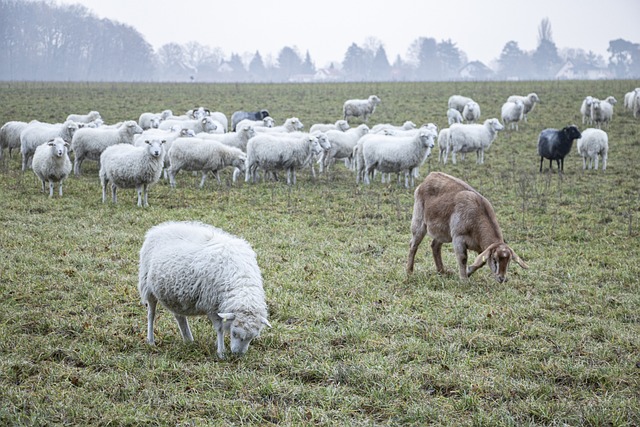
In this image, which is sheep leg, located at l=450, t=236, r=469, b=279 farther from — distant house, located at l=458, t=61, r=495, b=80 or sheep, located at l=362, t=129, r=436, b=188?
distant house, located at l=458, t=61, r=495, b=80

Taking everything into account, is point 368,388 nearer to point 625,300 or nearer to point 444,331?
point 444,331

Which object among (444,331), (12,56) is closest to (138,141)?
(444,331)

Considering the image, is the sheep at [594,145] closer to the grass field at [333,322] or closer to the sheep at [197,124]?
the grass field at [333,322]

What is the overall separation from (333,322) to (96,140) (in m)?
11.7

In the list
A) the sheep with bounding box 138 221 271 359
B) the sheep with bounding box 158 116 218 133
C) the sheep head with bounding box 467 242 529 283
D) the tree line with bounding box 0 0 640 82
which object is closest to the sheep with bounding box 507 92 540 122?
the sheep with bounding box 158 116 218 133

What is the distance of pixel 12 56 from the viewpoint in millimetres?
106562

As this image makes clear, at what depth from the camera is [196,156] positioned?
14.6 metres

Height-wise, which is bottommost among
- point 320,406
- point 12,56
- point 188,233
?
point 320,406

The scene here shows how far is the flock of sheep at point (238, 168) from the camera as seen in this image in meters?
5.35

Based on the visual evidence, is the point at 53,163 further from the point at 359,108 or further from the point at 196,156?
the point at 359,108

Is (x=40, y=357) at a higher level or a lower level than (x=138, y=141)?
lower

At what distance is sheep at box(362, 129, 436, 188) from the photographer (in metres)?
15.0

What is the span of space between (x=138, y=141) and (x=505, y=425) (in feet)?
43.4

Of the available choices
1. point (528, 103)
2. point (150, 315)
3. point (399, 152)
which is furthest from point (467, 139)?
point (150, 315)
